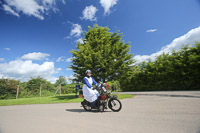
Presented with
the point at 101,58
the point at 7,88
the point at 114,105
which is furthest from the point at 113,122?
the point at 7,88

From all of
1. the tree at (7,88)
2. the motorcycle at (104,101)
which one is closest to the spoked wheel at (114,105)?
the motorcycle at (104,101)

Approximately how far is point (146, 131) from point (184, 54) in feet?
56.2

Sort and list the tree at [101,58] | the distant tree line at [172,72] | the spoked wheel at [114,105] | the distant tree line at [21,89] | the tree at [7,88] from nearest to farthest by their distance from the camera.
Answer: the spoked wheel at [114,105] → the tree at [101,58] → the distant tree line at [172,72] → the tree at [7,88] → the distant tree line at [21,89]

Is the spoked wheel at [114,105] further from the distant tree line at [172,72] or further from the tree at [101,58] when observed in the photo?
the distant tree line at [172,72]

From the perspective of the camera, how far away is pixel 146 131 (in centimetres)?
265

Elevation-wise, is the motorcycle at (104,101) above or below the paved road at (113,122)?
above

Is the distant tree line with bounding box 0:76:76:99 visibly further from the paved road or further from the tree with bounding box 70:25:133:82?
the paved road

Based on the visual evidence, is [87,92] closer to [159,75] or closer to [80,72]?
[80,72]

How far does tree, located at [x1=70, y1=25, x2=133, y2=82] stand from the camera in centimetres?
1128

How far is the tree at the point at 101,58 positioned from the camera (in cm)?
1128

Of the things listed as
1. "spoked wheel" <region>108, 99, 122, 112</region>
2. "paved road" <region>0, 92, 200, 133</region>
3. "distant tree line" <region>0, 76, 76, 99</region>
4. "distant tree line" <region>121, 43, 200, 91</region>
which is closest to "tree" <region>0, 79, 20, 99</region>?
"distant tree line" <region>0, 76, 76, 99</region>

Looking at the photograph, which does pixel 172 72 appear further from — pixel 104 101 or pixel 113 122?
pixel 113 122

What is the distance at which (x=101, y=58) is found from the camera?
1124 centimetres

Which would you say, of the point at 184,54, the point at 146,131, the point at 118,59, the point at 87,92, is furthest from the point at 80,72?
the point at 184,54
